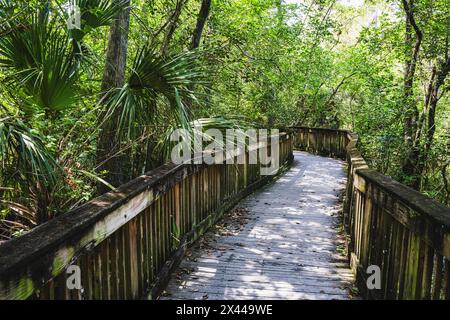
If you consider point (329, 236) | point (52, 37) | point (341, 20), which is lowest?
point (329, 236)

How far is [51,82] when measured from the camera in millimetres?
3301

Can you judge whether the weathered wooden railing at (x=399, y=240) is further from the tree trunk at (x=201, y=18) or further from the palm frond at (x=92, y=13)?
the tree trunk at (x=201, y=18)

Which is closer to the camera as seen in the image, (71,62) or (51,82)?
(51,82)

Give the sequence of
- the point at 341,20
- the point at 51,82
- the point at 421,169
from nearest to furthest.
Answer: the point at 51,82 → the point at 421,169 → the point at 341,20

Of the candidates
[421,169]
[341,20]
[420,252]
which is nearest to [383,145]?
[421,169]

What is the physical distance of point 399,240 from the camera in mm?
2775

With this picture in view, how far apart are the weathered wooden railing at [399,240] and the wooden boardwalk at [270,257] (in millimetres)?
387

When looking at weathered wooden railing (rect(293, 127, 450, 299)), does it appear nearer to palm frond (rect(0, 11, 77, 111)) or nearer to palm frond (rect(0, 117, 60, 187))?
palm frond (rect(0, 117, 60, 187))

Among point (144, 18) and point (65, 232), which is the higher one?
point (144, 18)

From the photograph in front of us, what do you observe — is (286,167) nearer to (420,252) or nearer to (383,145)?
(383,145)

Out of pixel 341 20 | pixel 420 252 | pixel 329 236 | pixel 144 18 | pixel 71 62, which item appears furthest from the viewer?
pixel 341 20

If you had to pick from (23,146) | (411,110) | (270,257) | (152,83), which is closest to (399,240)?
(270,257)

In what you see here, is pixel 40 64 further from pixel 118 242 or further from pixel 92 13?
pixel 118 242

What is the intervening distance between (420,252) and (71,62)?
127 inches
